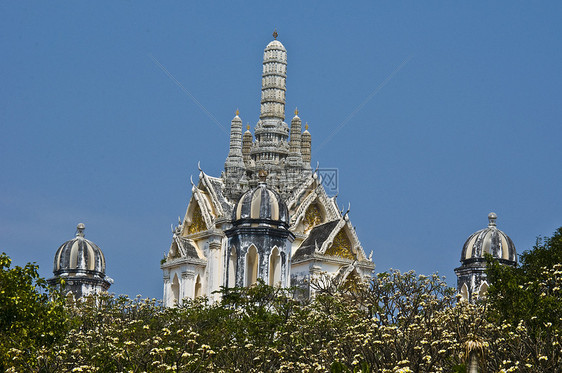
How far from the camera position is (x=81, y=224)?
56344 millimetres

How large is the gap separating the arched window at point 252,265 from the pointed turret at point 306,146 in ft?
37.1

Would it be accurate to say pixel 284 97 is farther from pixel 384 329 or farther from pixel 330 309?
pixel 384 329

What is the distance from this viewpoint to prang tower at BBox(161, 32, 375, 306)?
48.4 meters

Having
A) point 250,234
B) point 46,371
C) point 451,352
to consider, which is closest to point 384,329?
point 451,352

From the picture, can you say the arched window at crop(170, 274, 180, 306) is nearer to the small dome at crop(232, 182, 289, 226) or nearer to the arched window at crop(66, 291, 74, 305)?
the arched window at crop(66, 291, 74, 305)

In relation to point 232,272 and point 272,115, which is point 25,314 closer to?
point 232,272

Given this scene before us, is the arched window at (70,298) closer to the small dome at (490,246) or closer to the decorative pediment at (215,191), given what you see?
the decorative pediment at (215,191)

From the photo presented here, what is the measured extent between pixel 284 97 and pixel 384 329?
2772cm

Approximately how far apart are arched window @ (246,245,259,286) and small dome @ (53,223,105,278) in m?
9.59

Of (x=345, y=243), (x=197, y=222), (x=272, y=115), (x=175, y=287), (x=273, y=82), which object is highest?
(x=273, y=82)

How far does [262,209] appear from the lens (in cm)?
4862

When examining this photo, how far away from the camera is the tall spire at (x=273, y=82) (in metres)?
58.2

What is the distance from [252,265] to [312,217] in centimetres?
669

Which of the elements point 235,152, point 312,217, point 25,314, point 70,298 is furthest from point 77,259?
point 25,314
